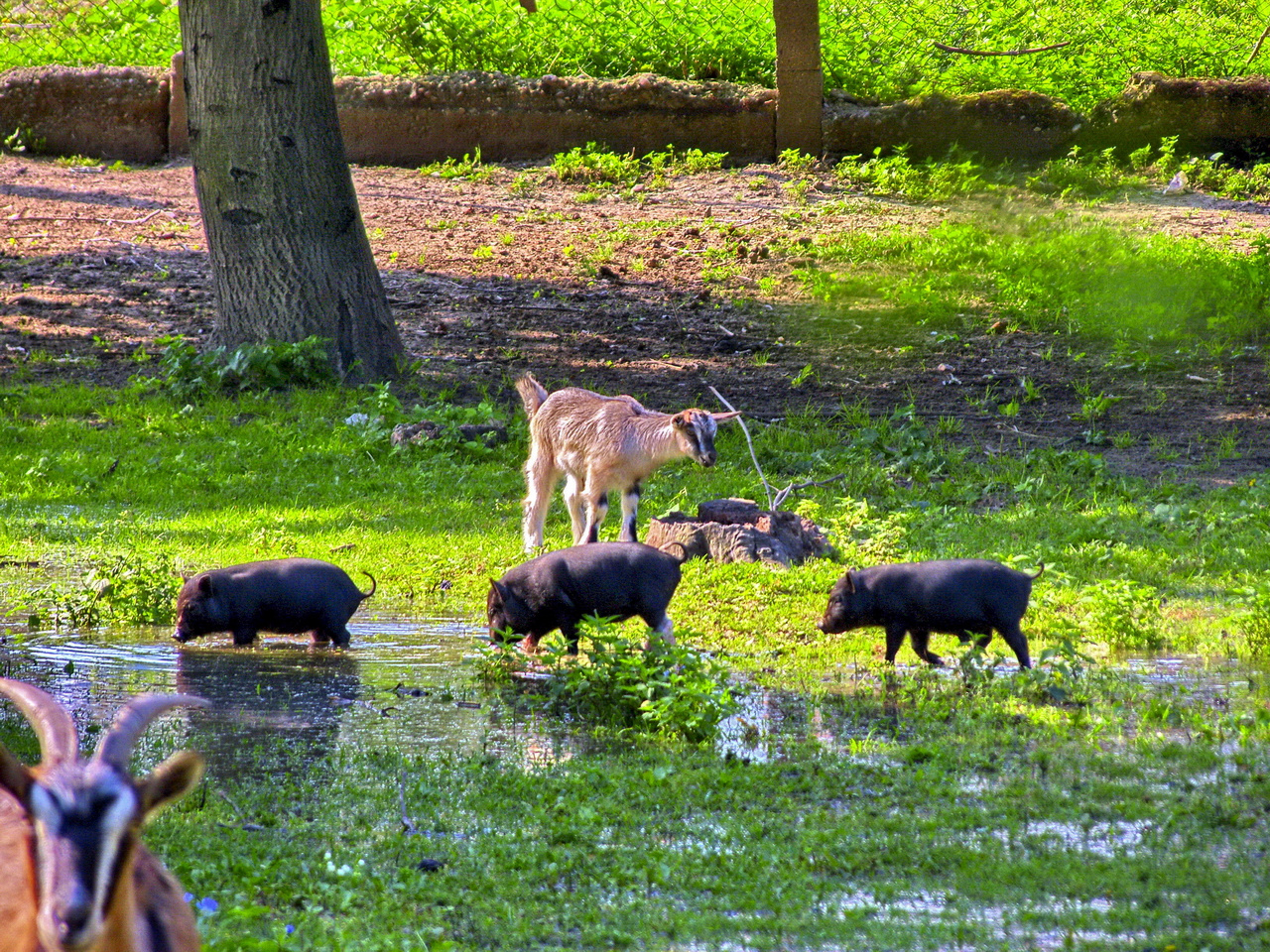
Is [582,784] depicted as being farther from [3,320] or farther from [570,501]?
[3,320]

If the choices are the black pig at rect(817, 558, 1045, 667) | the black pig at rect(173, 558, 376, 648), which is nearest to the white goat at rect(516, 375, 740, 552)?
the black pig at rect(173, 558, 376, 648)

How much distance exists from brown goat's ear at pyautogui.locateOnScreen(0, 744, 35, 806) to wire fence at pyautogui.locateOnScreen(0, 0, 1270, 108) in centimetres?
1729

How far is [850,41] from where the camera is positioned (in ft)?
Result: 63.3

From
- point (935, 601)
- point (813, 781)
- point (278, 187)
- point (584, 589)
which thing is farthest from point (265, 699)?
point (278, 187)

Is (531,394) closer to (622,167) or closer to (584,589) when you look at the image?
(584,589)

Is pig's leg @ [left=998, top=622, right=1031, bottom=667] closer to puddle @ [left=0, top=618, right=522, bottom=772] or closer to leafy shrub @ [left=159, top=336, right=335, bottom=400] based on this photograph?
puddle @ [left=0, top=618, right=522, bottom=772]

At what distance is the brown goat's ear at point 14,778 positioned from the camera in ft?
9.27

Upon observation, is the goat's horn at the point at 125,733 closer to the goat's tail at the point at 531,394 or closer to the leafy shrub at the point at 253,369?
the goat's tail at the point at 531,394

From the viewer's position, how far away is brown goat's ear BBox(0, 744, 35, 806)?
2826 millimetres

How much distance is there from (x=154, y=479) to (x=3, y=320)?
477 cm

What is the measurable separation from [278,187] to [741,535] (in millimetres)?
6284

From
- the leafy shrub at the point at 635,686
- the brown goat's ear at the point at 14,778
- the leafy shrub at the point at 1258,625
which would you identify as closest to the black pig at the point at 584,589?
the leafy shrub at the point at 635,686

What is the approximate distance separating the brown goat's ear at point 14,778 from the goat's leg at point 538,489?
7.65 meters

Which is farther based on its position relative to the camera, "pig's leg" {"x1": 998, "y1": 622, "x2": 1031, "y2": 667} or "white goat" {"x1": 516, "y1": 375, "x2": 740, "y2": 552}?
"white goat" {"x1": 516, "y1": 375, "x2": 740, "y2": 552}
